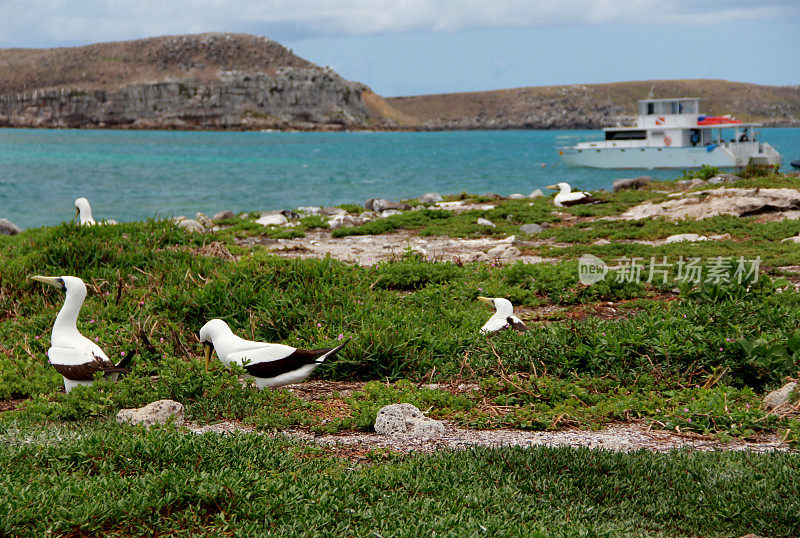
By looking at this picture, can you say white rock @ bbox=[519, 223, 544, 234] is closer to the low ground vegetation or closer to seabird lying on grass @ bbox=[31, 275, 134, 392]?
the low ground vegetation

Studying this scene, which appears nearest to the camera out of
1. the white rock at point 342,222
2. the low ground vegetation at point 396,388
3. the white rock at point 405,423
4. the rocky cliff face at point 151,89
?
the low ground vegetation at point 396,388

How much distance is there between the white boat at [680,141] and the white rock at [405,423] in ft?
149

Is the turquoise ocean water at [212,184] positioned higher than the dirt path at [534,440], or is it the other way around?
the dirt path at [534,440]

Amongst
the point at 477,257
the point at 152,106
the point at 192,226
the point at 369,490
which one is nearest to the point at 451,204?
the point at 477,257

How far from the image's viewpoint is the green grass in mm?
3748

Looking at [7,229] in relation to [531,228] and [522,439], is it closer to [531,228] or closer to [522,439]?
[531,228]

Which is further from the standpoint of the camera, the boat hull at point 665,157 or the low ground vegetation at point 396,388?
the boat hull at point 665,157

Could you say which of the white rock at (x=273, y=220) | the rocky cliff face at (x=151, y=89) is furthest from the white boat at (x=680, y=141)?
the rocky cliff face at (x=151, y=89)

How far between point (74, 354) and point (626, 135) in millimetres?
49328

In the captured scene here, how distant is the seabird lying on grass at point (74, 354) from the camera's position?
6410 mm

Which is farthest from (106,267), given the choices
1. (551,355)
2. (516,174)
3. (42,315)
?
(516,174)

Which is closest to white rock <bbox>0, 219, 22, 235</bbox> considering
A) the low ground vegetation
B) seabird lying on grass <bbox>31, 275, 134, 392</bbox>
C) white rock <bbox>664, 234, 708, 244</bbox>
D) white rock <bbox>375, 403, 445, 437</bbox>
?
the low ground vegetation

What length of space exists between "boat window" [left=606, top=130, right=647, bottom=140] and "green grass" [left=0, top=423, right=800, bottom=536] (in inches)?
1891

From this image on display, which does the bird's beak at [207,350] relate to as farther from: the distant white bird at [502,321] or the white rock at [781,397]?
the white rock at [781,397]
